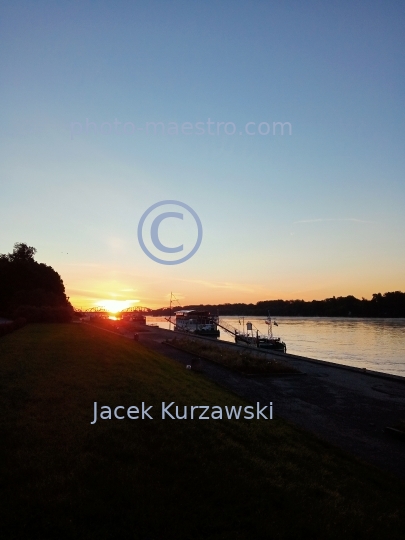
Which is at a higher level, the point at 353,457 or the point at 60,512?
the point at 60,512

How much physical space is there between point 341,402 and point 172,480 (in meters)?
11.3

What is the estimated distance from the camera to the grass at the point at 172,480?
5539 mm

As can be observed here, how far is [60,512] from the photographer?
5492 millimetres

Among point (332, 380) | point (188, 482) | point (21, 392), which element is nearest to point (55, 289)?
point (332, 380)

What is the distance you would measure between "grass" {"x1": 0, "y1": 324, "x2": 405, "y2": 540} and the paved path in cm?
136

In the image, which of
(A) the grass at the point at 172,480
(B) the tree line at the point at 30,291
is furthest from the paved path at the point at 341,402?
(B) the tree line at the point at 30,291

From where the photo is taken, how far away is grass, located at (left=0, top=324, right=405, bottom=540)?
5.54 metres

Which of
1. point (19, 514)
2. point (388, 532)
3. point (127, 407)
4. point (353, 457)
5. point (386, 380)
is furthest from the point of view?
point (386, 380)

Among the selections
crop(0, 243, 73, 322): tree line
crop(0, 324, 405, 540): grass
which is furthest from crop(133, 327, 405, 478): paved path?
crop(0, 243, 73, 322): tree line

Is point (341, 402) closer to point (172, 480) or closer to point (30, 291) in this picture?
point (172, 480)

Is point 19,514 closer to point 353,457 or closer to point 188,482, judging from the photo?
point 188,482

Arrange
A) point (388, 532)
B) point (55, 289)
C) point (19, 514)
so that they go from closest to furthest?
point (19, 514)
point (388, 532)
point (55, 289)

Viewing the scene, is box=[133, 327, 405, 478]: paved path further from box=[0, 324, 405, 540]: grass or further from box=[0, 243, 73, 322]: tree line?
box=[0, 243, 73, 322]: tree line

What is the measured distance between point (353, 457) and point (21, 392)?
7.78m
